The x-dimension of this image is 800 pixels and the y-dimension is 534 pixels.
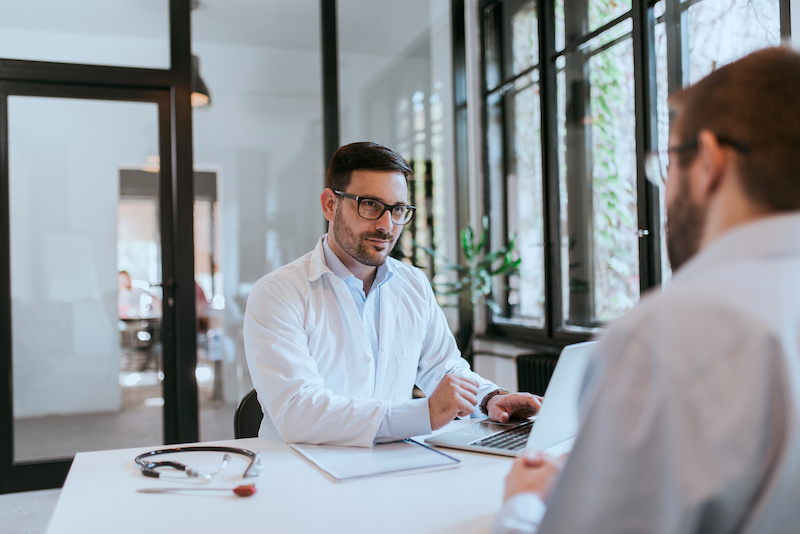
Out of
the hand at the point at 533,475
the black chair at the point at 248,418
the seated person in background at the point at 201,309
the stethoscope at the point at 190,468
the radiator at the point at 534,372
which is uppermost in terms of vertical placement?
the seated person in background at the point at 201,309

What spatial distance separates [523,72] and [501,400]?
283 centimetres

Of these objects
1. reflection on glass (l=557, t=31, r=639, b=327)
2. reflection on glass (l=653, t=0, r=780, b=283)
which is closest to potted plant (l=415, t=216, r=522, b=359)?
reflection on glass (l=557, t=31, r=639, b=327)

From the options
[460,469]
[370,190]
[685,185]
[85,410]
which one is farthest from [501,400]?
[85,410]

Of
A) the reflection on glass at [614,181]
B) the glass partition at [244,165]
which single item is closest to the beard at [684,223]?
the reflection on glass at [614,181]

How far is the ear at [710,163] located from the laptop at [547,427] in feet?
1.81

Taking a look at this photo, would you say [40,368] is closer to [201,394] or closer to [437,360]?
[201,394]

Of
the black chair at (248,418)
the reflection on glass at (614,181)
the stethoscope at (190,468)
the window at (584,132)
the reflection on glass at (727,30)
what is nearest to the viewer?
the stethoscope at (190,468)

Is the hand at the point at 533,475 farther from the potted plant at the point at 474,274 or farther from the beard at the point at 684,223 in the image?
the potted plant at the point at 474,274

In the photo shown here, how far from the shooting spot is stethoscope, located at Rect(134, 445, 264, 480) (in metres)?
1.24

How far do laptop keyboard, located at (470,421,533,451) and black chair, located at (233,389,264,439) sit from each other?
0.73m

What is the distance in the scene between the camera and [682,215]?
2.33 ft

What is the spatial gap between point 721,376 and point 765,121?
0.27m

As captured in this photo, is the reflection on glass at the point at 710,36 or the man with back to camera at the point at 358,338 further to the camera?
the reflection on glass at the point at 710,36

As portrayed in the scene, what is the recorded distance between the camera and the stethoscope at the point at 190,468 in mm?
1237
